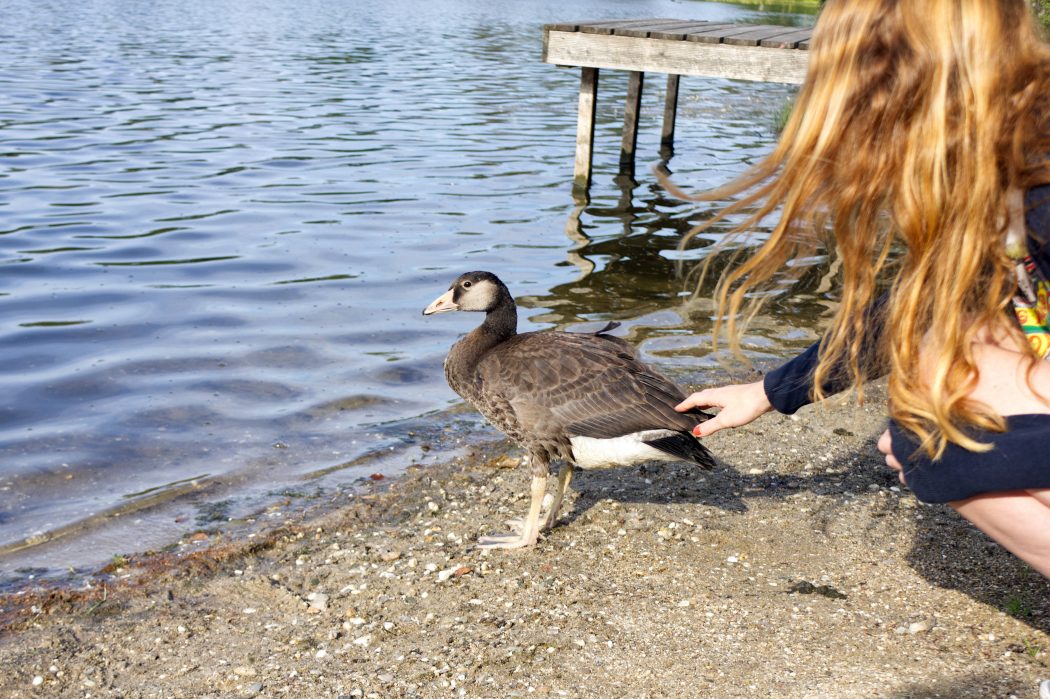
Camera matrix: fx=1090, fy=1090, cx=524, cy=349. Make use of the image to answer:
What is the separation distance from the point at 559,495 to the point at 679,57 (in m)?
8.59

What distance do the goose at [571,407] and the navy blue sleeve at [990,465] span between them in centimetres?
214

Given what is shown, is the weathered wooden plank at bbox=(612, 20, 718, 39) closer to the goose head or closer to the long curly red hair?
the goose head

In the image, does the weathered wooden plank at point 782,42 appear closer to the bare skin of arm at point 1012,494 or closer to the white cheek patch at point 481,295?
the white cheek patch at point 481,295

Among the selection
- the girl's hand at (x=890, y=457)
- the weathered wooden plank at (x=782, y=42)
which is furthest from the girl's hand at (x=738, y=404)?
the weathered wooden plank at (x=782, y=42)

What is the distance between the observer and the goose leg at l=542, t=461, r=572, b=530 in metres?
5.90

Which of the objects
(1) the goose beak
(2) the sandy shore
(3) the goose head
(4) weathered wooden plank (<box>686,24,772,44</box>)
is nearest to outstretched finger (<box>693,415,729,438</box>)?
(2) the sandy shore

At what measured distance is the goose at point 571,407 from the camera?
563 centimetres

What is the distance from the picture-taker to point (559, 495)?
5.94 m

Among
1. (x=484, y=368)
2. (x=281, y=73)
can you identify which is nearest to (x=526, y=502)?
(x=484, y=368)

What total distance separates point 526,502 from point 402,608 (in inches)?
62.1

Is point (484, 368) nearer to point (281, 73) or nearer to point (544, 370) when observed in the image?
point (544, 370)

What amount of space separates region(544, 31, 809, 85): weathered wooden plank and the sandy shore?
758 centimetres

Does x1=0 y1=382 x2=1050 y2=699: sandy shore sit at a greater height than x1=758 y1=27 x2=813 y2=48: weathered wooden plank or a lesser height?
lesser

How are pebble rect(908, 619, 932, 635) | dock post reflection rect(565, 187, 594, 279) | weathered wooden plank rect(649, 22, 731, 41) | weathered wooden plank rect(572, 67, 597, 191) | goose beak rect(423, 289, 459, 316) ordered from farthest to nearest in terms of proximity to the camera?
weathered wooden plank rect(572, 67, 597, 191)
weathered wooden plank rect(649, 22, 731, 41)
dock post reflection rect(565, 187, 594, 279)
goose beak rect(423, 289, 459, 316)
pebble rect(908, 619, 932, 635)
